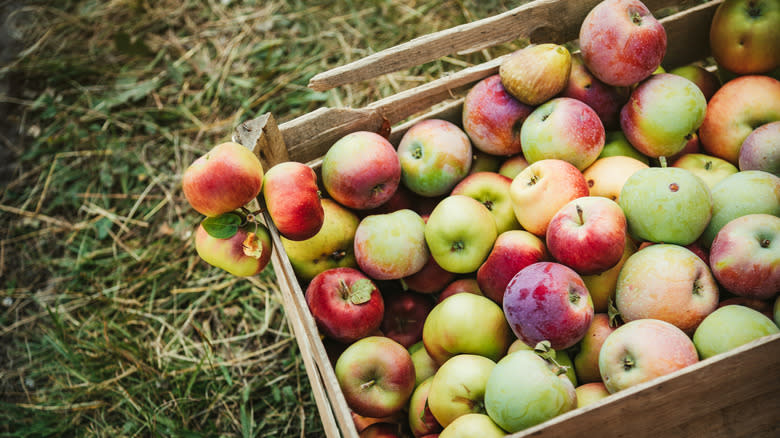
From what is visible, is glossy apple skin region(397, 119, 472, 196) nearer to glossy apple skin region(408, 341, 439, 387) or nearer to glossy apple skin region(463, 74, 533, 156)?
glossy apple skin region(463, 74, 533, 156)

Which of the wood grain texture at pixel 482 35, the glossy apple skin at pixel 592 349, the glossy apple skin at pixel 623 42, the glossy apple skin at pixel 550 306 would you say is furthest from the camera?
the wood grain texture at pixel 482 35

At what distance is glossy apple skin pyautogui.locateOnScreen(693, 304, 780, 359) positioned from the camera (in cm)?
140

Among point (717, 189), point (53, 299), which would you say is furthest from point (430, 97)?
point (53, 299)

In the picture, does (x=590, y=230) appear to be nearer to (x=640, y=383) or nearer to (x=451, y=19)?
(x=640, y=383)

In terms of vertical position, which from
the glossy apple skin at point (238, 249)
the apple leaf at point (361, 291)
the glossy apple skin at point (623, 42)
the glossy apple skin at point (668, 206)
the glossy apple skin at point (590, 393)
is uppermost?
the glossy apple skin at point (623, 42)

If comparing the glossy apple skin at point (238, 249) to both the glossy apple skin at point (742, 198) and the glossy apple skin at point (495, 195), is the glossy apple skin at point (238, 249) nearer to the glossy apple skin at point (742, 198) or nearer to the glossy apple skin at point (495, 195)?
the glossy apple skin at point (495, 195)

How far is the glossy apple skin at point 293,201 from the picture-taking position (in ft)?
5.59

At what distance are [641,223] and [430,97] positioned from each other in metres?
0.99

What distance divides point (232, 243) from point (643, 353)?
1251mm

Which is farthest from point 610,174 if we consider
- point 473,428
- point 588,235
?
point 473,428

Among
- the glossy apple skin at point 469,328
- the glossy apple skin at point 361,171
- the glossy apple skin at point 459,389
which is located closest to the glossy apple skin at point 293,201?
the glossy apple skin at point 361,171

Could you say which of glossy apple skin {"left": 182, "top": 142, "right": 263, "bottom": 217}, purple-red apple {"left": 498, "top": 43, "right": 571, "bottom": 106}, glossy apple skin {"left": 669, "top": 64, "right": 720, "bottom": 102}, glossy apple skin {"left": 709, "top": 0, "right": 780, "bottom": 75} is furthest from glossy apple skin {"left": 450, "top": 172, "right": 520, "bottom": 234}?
glossy apple skin {"left": 709, "top": 0, "right": 780, "bottom": 75}

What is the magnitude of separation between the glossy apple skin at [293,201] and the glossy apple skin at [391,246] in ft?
0.65

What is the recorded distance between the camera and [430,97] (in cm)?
223
